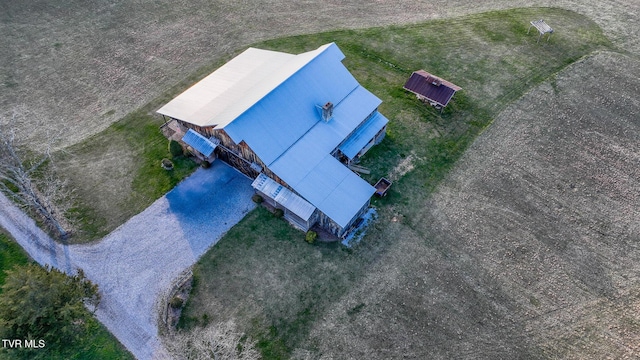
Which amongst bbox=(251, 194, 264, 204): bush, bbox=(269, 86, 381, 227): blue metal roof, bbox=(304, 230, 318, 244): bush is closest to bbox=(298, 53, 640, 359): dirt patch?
bbox=(269, 86, 381, 227): blue metal roof

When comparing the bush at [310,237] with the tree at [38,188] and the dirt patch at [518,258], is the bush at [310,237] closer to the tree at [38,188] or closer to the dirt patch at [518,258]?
the dirt patch at [518,258]

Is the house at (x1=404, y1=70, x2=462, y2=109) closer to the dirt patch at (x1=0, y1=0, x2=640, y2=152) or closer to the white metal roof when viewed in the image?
the white metal roof

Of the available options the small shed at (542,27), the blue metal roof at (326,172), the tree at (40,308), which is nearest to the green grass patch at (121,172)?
the tree at (40,308)

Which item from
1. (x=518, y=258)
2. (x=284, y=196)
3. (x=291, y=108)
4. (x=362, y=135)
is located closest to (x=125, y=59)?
(x=291, y=108)

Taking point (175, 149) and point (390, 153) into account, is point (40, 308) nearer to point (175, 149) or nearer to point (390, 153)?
point (175, 149)

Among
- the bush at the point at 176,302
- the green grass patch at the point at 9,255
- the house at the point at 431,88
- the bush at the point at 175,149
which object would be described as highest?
the house at the point at 431,88

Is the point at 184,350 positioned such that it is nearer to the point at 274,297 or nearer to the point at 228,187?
the point at 274,297

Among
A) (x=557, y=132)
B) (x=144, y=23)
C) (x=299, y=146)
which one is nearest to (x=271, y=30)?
(x=144, y=23)
